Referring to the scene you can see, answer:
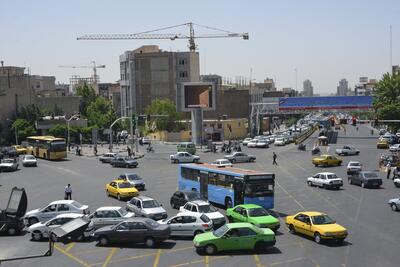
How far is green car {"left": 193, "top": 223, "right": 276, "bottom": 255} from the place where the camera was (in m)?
21.5

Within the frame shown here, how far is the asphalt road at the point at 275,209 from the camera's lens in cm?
2070

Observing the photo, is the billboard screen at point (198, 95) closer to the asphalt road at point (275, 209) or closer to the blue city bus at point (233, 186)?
the asphalt road at point (275, 209)

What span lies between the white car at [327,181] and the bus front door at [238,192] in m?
11.6

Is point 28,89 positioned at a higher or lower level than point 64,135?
higher

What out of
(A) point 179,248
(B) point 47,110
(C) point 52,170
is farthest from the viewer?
(B) point 47,110

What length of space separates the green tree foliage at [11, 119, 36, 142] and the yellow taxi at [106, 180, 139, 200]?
184 feet

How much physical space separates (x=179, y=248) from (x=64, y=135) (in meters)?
69.0

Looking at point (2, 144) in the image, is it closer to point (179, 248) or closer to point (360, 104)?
point (360, 104)

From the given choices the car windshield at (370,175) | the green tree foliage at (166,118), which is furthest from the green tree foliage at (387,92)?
the car windshield at (370,175)

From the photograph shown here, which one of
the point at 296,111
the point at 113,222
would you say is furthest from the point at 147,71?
the point at 113,222

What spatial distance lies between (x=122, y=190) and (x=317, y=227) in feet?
50.4

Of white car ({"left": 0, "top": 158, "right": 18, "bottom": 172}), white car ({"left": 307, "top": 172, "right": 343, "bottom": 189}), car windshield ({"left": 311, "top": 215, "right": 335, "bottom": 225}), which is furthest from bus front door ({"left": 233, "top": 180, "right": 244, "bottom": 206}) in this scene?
white car ({"left": 0, "top": 158, "right": 18, "bottom": 172})

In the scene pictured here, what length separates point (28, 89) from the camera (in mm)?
101750

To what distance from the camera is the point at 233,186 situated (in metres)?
29.7
